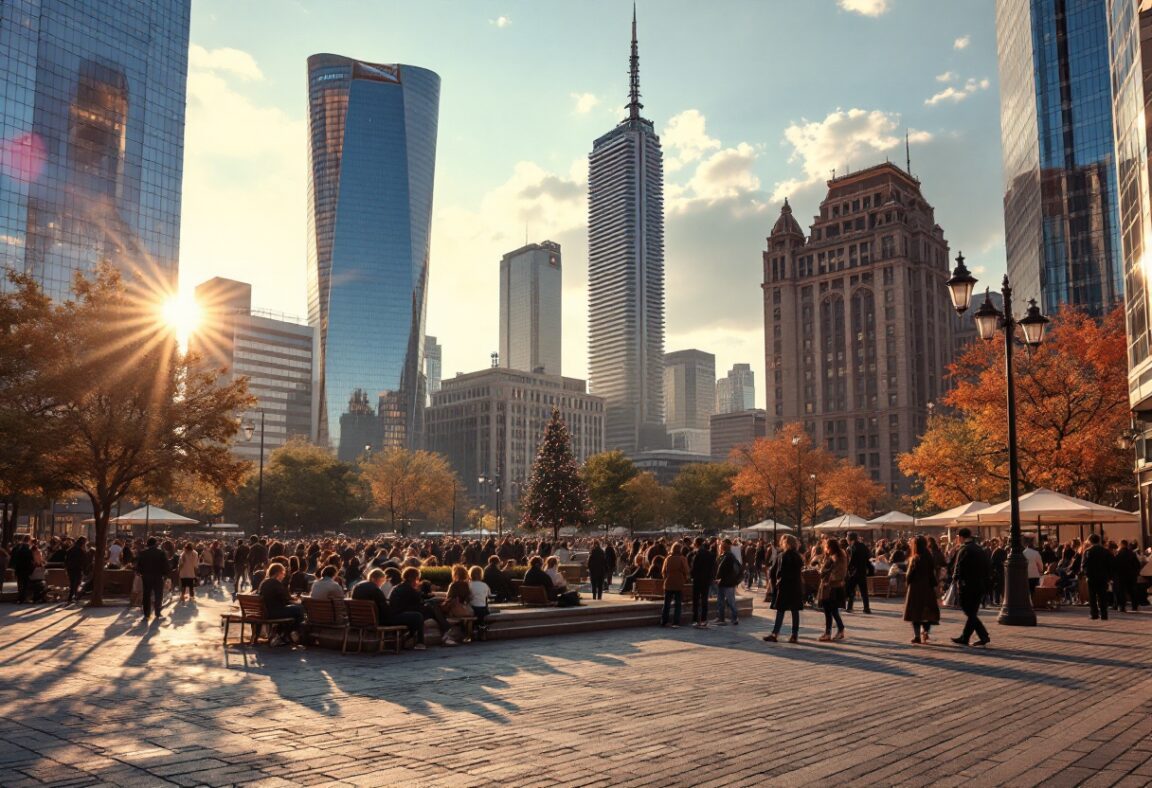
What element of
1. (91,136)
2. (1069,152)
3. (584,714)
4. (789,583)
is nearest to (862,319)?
(1069,152)

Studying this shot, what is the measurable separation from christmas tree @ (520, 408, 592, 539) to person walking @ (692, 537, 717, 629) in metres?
39.1

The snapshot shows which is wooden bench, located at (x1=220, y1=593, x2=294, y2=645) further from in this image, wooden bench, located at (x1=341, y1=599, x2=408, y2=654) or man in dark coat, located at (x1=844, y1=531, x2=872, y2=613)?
man in dark coat, located at (x1=844, y1=531, x2=872, y2=613)

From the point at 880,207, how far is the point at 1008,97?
31.9 metres

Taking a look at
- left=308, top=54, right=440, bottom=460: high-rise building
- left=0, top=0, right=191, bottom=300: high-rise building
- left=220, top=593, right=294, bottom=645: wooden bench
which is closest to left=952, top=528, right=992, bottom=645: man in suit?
left=220, top=593, right=294, bottom=645: wooden bench

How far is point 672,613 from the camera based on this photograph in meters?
19.6

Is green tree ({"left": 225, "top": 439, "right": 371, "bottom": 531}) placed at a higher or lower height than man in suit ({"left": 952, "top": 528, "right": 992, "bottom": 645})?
higher

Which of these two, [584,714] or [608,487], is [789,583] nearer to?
[584,714]

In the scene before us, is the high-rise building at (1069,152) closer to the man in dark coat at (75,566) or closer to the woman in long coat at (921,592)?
the woman in long coat at (921,592)

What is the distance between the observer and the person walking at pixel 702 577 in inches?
734

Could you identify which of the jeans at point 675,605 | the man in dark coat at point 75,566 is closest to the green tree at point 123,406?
the man in dark coat at point 75,566

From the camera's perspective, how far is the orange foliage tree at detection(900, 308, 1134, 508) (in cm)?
3312

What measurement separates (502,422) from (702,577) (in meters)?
160

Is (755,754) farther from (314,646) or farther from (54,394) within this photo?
(54,394)

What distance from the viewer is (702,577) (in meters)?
18.7
